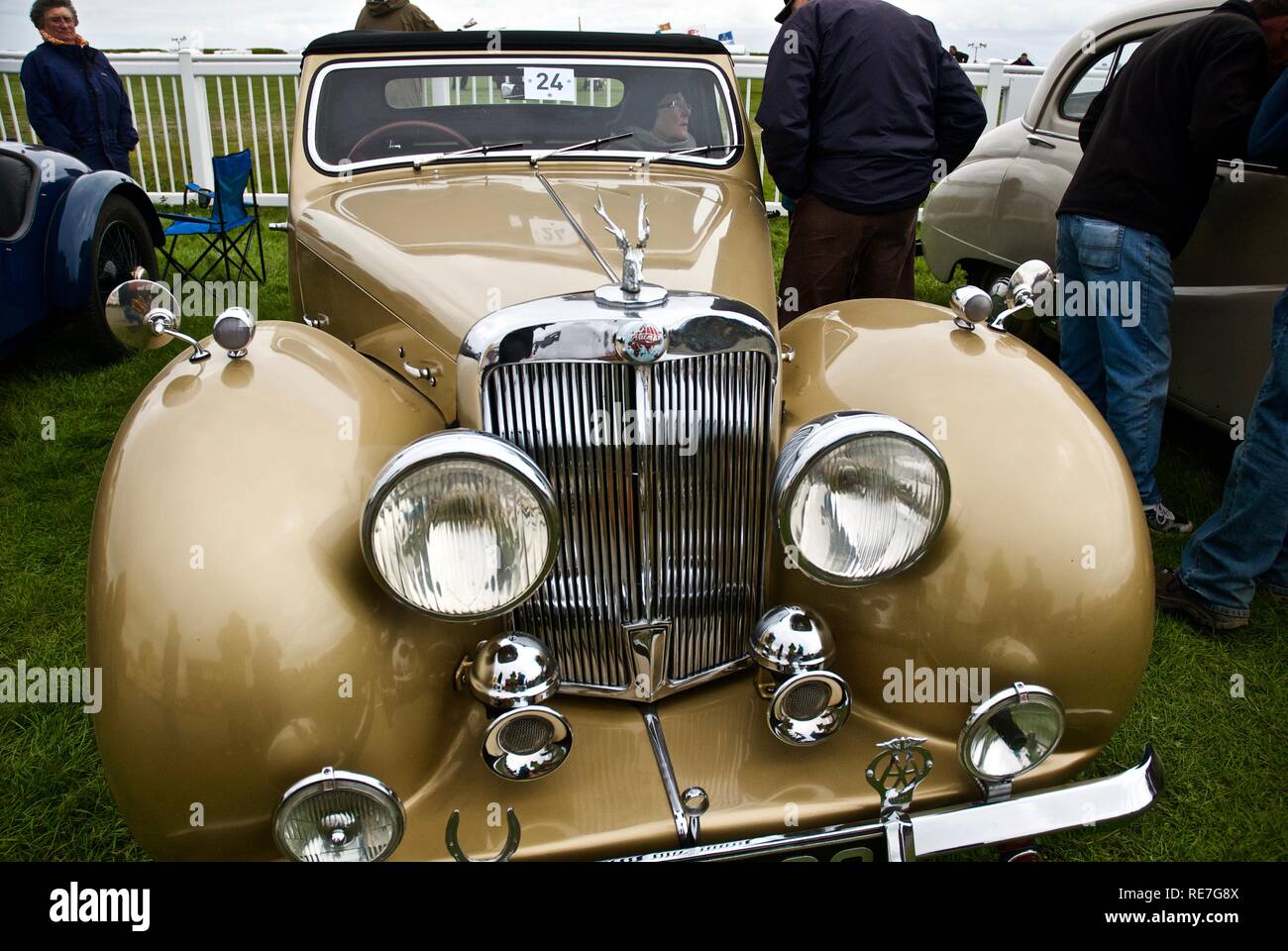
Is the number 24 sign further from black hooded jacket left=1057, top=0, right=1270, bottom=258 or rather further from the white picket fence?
the white picket fence

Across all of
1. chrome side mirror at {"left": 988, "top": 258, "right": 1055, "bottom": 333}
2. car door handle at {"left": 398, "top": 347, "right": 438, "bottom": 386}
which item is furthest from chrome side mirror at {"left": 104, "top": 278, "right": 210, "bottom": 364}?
chrome side mirror at {"left": 988, "top": 258, "right": 1055, "bottom": 333}

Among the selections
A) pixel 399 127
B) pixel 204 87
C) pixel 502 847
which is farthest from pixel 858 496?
pixel 204 87

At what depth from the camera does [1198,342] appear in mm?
3822

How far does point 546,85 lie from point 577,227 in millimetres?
1044

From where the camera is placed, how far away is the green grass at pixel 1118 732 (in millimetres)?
2293

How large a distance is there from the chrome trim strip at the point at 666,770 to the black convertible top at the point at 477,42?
95.1 inches

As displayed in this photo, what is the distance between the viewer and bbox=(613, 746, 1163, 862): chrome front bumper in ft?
5.30

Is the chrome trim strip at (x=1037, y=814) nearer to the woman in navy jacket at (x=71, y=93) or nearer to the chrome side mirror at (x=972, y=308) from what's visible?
the chrome side mirror at (x=972, y=308)

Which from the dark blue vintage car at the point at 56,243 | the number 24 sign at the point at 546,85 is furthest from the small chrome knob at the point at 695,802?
the dark blue vintage car at the point at 56,243

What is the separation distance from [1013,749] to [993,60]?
978 cm

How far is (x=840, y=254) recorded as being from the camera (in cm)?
396

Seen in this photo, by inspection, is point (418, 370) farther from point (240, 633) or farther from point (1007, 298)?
point (1007, 298)
